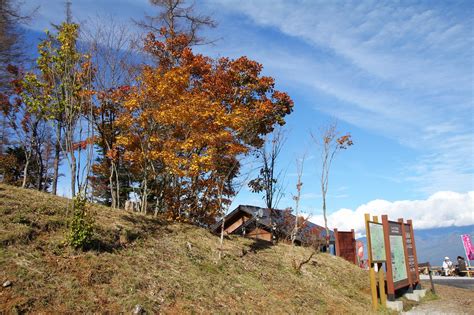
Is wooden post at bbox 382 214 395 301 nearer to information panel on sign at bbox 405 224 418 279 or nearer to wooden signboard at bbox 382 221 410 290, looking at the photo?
wooden signboard at bbox 382 221 410 290

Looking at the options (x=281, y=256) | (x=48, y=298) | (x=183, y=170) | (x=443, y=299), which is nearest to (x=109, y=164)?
(x=183, y=170)

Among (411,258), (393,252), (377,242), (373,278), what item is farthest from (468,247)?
(373,278)

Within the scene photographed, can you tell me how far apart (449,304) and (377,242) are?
4.03m

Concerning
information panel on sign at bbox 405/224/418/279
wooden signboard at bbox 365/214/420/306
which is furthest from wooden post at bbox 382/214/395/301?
information panel on sign at bbox 405/224/418/279

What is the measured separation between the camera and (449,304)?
43.8 feet

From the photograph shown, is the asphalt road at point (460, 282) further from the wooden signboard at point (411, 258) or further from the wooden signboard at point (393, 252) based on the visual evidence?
the wooden signboard at point (393, 252)

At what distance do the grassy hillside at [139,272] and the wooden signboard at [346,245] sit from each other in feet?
28.7

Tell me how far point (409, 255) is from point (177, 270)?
10.9 m

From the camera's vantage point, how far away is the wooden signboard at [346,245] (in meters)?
22.5

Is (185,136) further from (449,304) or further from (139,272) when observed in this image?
(449,304)

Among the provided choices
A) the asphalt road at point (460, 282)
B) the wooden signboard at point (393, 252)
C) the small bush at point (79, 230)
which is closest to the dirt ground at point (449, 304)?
the wooden signboard at point (393, 252)

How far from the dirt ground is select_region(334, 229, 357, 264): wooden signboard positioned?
6.62 metres

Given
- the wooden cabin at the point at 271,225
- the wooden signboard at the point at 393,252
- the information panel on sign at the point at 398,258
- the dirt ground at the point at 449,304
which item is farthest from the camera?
the wooden cabin at the point at 271,225

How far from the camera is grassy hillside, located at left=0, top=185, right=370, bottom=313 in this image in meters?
6.69
